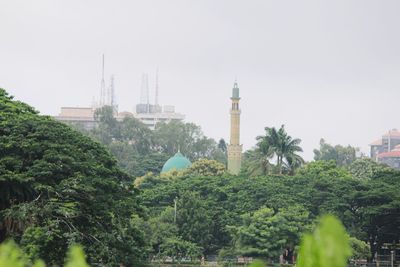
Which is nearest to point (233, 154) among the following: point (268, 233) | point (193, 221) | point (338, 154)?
point (338, 154)

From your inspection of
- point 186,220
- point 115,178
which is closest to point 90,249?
point 115,178

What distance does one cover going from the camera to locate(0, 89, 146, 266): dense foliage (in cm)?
2228

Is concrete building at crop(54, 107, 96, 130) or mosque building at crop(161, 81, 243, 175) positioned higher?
concrete building at crop(54, 107, 96, 130)

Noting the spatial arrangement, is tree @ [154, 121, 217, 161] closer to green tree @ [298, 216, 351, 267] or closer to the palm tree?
the palm tree

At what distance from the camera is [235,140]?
291 ft

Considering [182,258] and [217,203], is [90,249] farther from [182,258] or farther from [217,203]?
[217,203]

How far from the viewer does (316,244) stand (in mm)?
1637

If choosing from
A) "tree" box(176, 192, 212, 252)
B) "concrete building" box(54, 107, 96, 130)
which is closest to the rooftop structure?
"concrete building" box(54, 107, 96, 130)

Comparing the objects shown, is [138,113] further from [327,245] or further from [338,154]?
[327,245]

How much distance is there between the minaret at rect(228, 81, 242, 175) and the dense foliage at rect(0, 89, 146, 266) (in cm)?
5692

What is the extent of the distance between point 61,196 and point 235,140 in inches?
2566

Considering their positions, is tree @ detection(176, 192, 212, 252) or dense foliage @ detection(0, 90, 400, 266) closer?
dense foliage @ detection(0, 90, 400, 266)

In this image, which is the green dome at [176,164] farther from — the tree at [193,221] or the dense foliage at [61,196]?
the dense foliage at [61,196]

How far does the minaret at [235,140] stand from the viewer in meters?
85.2
